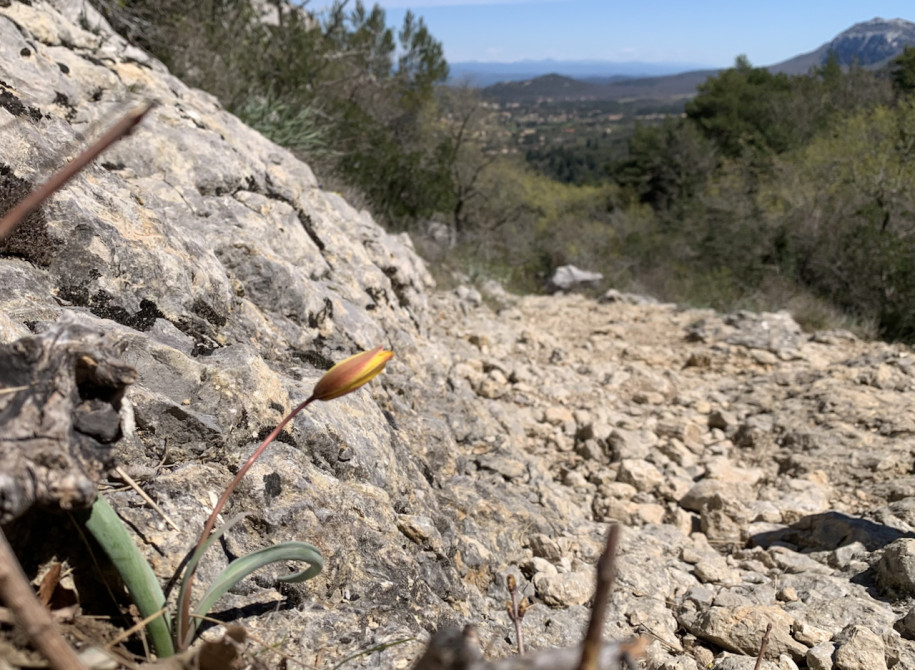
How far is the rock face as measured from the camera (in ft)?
5.72

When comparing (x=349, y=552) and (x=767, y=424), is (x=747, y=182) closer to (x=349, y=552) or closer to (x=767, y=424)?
(x=767, y=424)

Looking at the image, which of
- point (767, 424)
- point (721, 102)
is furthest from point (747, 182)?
point (767, 424)

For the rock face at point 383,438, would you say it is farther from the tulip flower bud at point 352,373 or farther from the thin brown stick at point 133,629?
the tulip flower bud at point 352,373

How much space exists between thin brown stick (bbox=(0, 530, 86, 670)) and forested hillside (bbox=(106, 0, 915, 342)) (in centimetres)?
611

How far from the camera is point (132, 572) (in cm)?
114

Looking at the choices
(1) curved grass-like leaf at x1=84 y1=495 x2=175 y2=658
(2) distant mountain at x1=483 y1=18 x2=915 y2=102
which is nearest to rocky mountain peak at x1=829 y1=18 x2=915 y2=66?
(2) distant mountain at x1=483 y1=18 x2=915 y2=102

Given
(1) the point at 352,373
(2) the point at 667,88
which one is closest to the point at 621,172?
(1) the point at 352,373

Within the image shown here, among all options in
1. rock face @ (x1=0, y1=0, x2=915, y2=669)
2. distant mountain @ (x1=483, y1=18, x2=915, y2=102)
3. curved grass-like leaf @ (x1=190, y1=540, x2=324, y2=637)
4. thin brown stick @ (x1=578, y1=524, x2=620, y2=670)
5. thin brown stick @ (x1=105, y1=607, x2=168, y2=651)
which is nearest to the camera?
thin brown stick @ (x1=578, y1=524, x2=620, y2=670)

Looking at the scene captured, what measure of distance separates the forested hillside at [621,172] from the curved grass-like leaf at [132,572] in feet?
18.7

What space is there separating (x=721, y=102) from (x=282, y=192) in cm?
2824

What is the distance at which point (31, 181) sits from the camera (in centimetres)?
212

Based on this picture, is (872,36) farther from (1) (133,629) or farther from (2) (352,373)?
(1) (133,629)

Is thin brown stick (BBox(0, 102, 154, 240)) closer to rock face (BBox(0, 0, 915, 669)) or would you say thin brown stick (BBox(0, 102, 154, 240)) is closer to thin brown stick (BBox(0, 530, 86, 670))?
rock face (BBox(0, 0, 915, 669))

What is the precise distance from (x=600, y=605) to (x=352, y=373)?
0.82m
